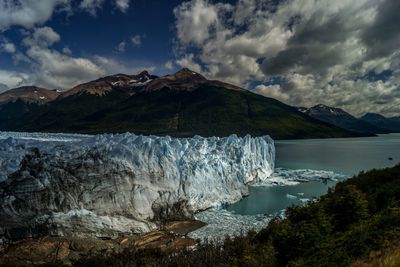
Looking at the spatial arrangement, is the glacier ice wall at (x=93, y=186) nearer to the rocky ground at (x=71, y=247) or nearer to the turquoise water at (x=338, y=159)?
the rocky ground at (x=71, y=247)

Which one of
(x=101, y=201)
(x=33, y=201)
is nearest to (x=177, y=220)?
(x=101, y=201)

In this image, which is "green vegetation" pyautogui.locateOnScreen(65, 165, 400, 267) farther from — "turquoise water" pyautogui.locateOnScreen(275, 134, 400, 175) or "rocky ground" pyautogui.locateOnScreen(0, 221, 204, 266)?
"turquoise water" pyautogui.locateOnScreen(275, 134, 400, 175)

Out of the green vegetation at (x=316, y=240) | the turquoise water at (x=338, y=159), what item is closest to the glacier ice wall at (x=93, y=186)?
the green vegetation at (x=316, y=240)

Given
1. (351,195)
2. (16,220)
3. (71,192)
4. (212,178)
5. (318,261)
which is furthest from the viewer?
(212,178)

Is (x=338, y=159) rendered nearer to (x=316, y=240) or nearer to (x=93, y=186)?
(x=93, y=186)

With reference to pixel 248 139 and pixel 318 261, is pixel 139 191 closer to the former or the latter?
pixel 318 261

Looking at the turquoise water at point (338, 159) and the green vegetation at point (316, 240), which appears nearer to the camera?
the green vegetation at point (316, 240)

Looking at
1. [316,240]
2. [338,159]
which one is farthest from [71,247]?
[338,159]
